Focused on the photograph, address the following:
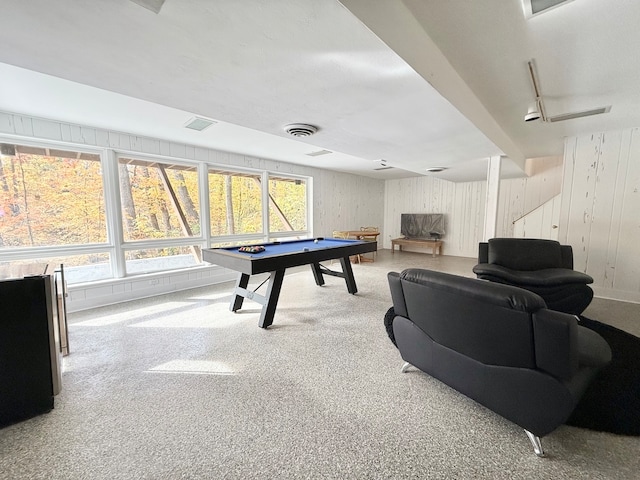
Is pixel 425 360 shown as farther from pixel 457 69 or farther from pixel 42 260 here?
pixel 42 260

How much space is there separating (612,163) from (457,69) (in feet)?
11.7

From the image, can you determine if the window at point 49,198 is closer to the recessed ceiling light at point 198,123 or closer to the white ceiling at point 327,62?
the white ceiling at point 327,62

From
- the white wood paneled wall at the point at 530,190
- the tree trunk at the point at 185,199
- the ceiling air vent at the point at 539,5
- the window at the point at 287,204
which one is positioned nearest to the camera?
the ceiling air vent at the point at 539,5

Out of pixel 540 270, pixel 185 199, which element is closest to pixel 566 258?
pixel 540 270

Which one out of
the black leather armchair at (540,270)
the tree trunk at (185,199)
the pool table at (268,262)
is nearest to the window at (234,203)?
the tree trunk at (185,199)

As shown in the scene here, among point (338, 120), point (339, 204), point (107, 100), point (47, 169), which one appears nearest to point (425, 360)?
point (338, 120)

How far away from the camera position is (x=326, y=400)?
5.57 ft

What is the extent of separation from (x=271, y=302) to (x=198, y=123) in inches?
98.5

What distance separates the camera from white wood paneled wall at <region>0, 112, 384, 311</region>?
3127 millimetres

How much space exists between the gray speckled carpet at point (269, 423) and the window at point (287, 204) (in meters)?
3.60

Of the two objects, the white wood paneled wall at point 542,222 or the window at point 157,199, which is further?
the white wood paneled wall at point 542,222

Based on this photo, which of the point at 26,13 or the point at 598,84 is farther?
the point at 598,84

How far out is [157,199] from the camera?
4184mm

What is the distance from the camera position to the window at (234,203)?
4.80 m
